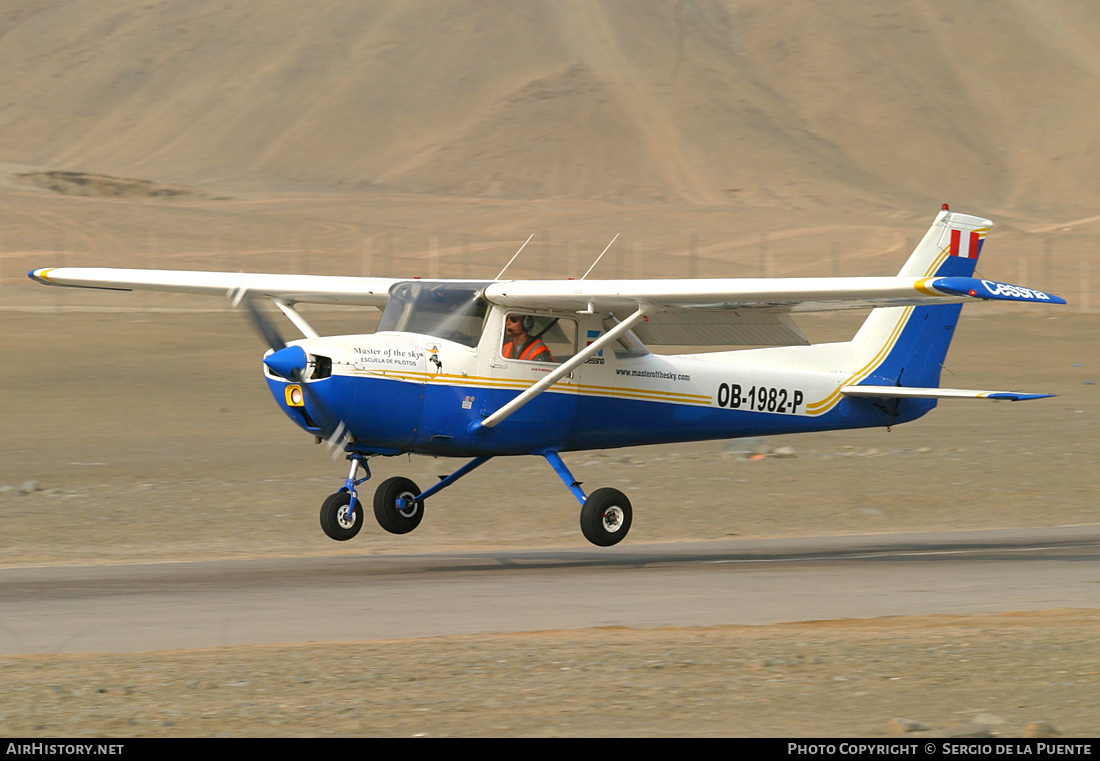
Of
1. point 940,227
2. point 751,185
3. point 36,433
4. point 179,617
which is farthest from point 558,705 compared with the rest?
point 751,185

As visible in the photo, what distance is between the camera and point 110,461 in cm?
2262

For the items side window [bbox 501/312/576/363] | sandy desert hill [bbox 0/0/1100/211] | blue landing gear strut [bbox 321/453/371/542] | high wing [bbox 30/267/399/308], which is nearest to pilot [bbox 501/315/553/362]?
side window [bbox 501/312/576/363]

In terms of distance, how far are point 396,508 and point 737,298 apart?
4.13 metres

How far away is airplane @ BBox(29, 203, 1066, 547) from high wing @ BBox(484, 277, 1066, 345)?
0.07 ft

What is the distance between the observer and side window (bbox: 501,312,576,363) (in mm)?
13797

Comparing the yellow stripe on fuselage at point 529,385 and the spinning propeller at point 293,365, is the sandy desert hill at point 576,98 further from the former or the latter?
the spinning propeller at point 293,365

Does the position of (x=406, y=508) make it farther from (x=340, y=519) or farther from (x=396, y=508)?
(x=340, y=519)

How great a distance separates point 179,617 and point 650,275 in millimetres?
50521

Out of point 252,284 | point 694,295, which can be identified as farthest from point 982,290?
point 252,284

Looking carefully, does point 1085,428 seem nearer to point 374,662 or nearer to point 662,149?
point 374,662

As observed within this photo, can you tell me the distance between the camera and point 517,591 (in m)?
11.4

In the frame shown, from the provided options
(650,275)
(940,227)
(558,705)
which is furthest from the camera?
(650,275)

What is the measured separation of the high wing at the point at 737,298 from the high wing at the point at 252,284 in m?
1.83

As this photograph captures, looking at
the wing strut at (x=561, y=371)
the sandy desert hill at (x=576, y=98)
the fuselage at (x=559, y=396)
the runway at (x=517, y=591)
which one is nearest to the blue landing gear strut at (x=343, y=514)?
the runway at (x=517, y=591)
